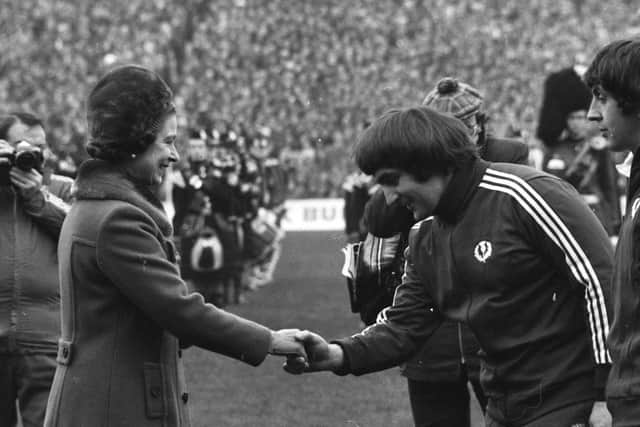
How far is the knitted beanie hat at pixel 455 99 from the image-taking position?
563 cm

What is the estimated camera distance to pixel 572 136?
12.1m

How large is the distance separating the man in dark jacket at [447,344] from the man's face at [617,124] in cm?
161

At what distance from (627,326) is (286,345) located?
4.09ft

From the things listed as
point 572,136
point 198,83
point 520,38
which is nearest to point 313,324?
point 572,136

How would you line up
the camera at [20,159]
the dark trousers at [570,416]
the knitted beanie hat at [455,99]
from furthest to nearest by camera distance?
the camera at [20,159]
the knitted beanie hat at [455,99]
the dark trousers at [570,416]

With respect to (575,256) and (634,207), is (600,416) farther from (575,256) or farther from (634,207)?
(634,207)

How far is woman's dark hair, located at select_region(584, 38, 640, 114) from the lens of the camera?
369 cm

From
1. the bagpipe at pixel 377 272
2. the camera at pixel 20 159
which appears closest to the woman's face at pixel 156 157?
the bagpipe at pixel 377 272

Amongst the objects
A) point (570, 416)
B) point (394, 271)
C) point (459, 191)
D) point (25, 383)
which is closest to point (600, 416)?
point (570, 416)

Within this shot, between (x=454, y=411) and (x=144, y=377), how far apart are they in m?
2.00

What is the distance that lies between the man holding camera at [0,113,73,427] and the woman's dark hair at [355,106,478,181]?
2587mm

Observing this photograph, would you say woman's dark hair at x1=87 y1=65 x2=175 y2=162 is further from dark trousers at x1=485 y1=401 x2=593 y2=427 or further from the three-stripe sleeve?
dark trousers at x1=485 y1=401 x2=593 y2=427

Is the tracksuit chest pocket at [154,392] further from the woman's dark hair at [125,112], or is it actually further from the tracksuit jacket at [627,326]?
the tracksuit jacket at [627,326]

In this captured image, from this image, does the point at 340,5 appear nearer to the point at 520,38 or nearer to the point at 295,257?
the point at 520,38
